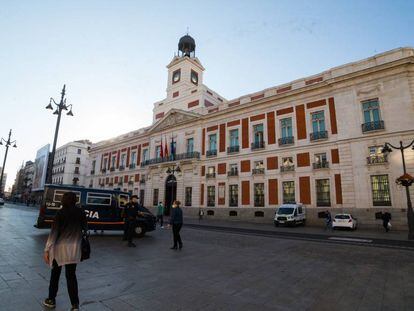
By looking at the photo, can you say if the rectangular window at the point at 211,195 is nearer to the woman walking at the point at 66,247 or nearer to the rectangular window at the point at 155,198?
the rectangular window at the point at 155,198

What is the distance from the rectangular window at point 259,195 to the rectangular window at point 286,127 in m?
5.78

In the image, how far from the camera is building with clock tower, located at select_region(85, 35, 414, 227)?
1966cm

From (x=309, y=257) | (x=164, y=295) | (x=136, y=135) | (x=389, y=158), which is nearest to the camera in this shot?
(x=164, y=295)

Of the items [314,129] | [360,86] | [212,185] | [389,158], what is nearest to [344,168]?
[389,158]

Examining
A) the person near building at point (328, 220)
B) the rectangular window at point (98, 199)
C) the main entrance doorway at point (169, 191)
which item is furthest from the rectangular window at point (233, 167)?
the rectangular window at point (98, 199)

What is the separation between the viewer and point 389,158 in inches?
758

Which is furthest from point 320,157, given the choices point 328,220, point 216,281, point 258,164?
point 216,281

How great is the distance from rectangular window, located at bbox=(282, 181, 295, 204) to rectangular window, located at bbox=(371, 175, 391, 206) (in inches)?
253

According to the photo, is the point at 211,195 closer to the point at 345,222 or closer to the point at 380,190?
the point at 345,222

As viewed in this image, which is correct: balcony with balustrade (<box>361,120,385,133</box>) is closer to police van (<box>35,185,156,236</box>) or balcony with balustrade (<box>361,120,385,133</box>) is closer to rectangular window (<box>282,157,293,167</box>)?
rectangular window (<box>282,157,293,167</box>)

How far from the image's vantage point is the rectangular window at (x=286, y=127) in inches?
994

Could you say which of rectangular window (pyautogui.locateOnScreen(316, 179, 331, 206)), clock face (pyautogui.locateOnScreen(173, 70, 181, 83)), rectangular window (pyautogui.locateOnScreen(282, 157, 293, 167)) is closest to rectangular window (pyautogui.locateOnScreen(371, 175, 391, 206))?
rectangular window (pyautogui.locateOnScreen(316, 179, 331, 206))

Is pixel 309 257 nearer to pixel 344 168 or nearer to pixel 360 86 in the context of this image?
pixel 344 168

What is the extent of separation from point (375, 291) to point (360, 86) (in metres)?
21.4
